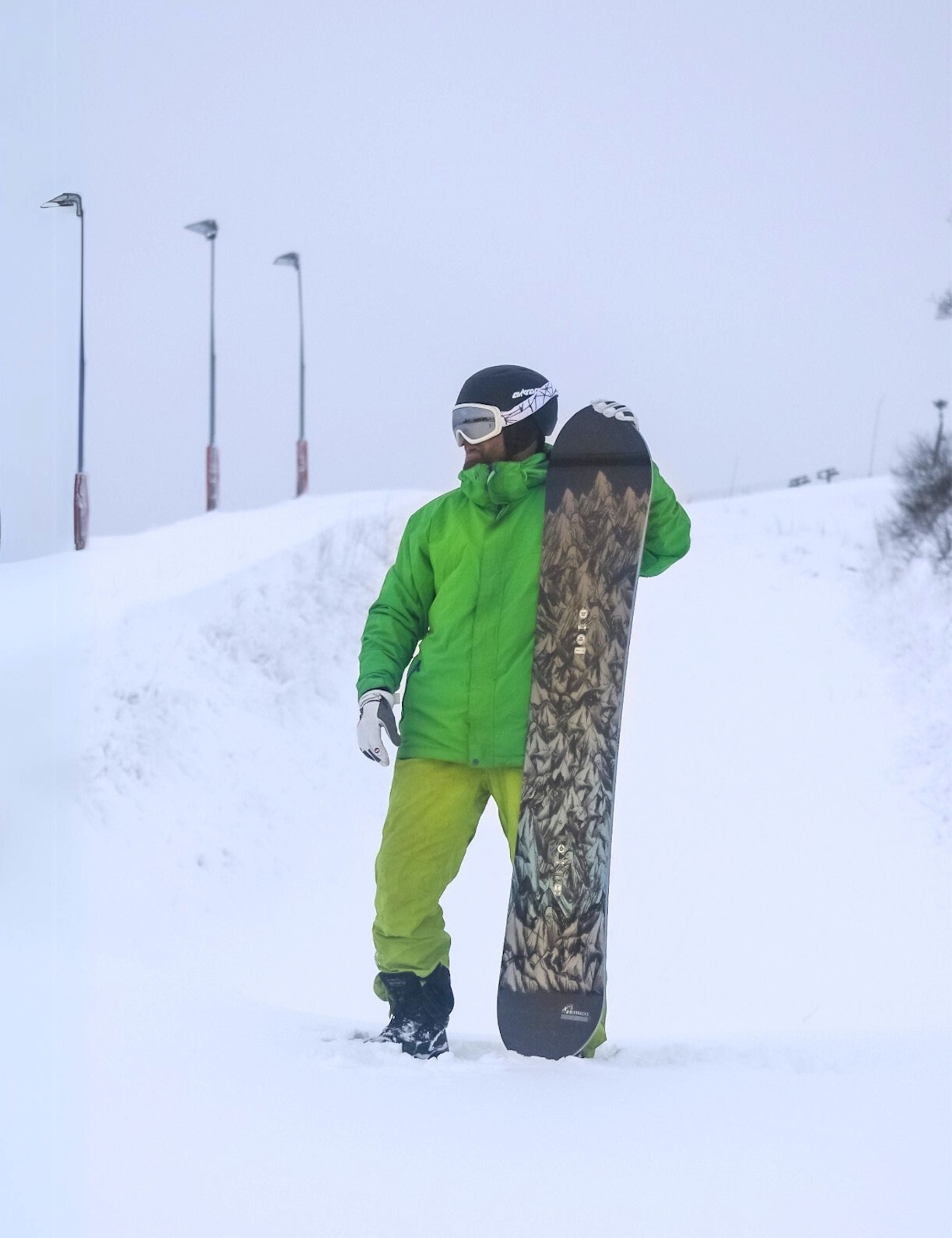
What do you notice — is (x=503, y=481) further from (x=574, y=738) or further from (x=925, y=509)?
(x=925, y=509)

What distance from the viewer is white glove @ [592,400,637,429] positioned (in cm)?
349

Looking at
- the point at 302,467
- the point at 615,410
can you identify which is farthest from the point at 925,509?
the point at 615,410

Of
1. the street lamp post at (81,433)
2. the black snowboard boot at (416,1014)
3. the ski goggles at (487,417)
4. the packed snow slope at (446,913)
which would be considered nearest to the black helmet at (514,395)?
the ski goggles at (487,417)

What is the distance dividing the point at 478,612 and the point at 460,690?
221mm

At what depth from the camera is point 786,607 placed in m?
12.1

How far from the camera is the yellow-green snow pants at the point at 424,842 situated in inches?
137

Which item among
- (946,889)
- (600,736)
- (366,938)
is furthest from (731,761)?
(600,736)

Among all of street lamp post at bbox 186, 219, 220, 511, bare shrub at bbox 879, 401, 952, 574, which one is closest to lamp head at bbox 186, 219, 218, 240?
street lamp post at bbox 186, 219, 220, 511

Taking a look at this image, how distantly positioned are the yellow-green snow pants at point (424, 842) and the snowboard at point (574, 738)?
0.48 ft

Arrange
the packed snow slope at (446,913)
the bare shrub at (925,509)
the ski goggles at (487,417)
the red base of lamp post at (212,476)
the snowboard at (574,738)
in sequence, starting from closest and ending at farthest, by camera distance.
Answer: the packed snow slope at (446,913), the snowboard at (574,738), the ski goggles at (487,417), the bare shrub at (925,509), the red base of lamp post at (212,476)

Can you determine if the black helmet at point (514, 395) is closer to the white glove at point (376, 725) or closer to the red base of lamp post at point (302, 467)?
the white glove at point (376, 725)

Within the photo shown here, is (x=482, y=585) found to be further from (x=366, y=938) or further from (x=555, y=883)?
(x=366, y=938)

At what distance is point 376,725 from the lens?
137 inches

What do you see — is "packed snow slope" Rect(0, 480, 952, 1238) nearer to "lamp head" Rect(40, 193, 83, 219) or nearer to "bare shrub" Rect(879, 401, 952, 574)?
"bare shrub" Rect(879, 401, 952, 574)
